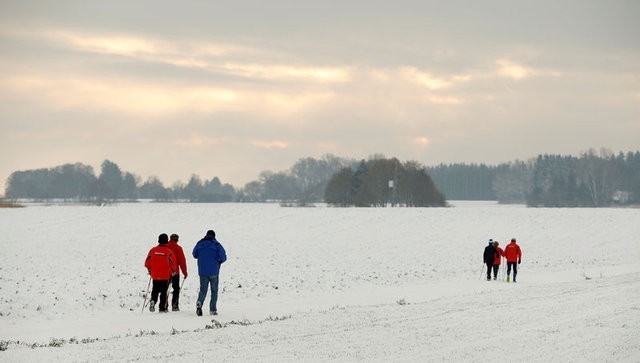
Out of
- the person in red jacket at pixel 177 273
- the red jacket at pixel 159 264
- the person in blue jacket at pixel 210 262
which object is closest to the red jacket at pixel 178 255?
the person in red jacket at pixel 177 273

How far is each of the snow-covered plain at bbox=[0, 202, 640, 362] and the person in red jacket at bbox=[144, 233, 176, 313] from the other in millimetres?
558

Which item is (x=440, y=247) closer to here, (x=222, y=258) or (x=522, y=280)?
(x=522, y=280)

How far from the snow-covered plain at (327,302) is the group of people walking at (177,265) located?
0.48 m

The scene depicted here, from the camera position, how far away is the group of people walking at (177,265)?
55.2ft

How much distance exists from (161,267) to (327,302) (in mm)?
4883

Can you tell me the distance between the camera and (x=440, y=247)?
4662 centimetres

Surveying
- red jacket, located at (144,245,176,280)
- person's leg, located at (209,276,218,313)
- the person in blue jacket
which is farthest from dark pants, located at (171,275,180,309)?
person's leg, located at (209,276,218,313)

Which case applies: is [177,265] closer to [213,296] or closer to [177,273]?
[177,273]

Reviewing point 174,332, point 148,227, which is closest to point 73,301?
point 174,332

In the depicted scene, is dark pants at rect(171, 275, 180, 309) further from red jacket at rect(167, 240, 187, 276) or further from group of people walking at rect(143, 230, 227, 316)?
red jacket at rect(167, 240, 187, 276)

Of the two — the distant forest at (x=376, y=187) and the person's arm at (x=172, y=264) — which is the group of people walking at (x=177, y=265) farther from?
the distant forest at (x=376, y=187)

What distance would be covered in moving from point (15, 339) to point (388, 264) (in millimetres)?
22540

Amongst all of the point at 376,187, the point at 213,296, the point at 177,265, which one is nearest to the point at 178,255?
the point at 177,265

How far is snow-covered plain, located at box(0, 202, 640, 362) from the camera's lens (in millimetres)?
12156
